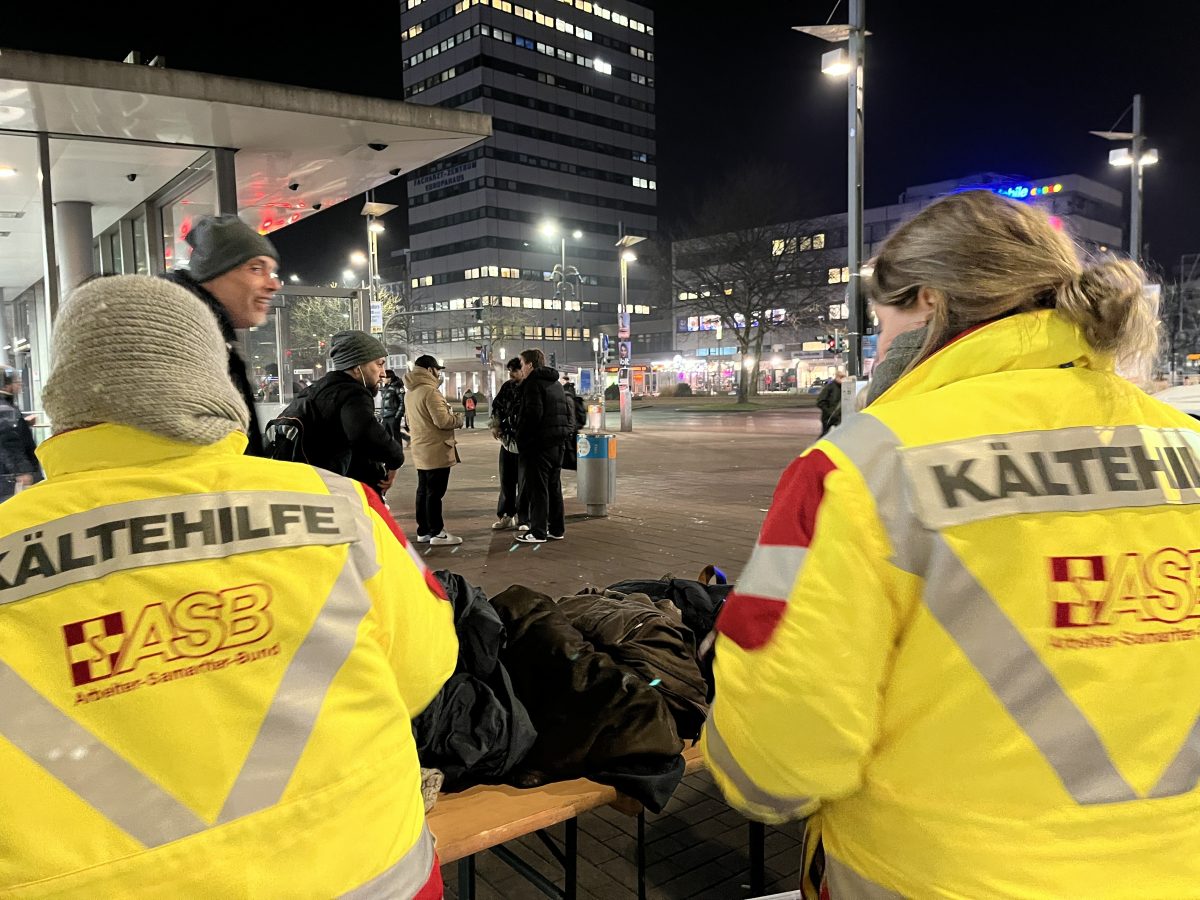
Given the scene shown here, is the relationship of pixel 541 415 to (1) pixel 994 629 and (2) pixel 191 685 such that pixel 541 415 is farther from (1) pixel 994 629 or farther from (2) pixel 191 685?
(1) pixel 994 629

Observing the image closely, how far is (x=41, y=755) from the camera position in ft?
3.75

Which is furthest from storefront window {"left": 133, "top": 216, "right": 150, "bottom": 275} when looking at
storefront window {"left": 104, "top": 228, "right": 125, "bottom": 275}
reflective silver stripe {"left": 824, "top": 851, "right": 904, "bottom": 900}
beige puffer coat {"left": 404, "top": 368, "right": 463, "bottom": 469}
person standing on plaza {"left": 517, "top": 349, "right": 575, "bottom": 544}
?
reflective silver stripe {"left": 824, "top": 851, "right": 904, "bottom": 900}

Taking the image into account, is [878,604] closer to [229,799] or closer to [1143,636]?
[1143,636]

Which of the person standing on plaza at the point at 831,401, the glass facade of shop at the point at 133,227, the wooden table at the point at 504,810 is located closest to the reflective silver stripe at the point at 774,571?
the wooden table at the point at 504,810

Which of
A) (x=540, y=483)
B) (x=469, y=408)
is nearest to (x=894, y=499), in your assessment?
(x=540, y=483)

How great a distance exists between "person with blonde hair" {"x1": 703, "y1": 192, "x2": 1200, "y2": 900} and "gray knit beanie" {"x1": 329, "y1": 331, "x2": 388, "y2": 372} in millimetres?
4588

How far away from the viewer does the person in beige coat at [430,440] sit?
27.7 feet

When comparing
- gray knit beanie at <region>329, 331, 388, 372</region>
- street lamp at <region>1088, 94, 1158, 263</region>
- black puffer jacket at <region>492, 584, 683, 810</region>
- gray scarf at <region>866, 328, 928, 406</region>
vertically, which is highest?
street lamp at <region>1088, 94, 1158, 263</region>

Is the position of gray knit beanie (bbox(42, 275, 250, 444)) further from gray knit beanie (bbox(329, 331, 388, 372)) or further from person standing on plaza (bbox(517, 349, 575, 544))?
person standing on plaza (bbox(517, 349, 575, 544))

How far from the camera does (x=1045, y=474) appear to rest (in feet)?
4.08

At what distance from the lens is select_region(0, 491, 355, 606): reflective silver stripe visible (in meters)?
1.21

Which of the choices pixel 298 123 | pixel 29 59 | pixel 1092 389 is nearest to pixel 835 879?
pixel 1092 389

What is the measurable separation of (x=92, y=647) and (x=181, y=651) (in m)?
0.12

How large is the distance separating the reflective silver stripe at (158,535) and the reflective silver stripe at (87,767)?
150mm
